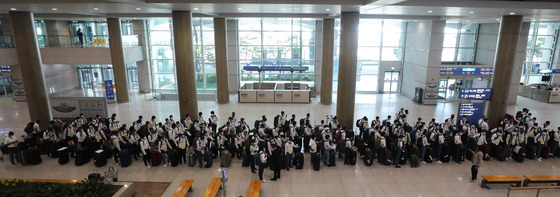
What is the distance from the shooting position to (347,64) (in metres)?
13.2

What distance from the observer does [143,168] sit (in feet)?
33.0

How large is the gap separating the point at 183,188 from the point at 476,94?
12850 millimetres

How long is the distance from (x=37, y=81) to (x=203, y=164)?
919cm

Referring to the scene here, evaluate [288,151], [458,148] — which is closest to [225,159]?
[288,151]

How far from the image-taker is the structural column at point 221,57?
18438 mm

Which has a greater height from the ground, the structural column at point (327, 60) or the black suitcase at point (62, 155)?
the structural column at point (327, 60)

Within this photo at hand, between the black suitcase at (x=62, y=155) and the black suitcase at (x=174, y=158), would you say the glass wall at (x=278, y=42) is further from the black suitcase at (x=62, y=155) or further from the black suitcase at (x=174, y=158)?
the black suitcase at (x=62, y=155)

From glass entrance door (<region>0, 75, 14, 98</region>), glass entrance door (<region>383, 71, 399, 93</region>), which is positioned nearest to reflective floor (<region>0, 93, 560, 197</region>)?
glass entrance door (<region>383, 71, 399, 93</region>)

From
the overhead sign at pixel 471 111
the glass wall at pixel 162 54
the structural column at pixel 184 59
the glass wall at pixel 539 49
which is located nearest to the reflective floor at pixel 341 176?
the overhead sign at pixel 471 111

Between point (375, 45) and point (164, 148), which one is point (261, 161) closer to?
point (164, 148)

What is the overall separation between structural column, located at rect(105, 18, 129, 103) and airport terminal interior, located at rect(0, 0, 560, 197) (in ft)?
0.25

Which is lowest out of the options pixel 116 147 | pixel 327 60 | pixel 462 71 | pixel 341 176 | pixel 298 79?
pixel 341 176

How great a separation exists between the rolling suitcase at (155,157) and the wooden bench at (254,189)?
139 inches

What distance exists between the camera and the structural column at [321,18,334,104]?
18.5 metres
